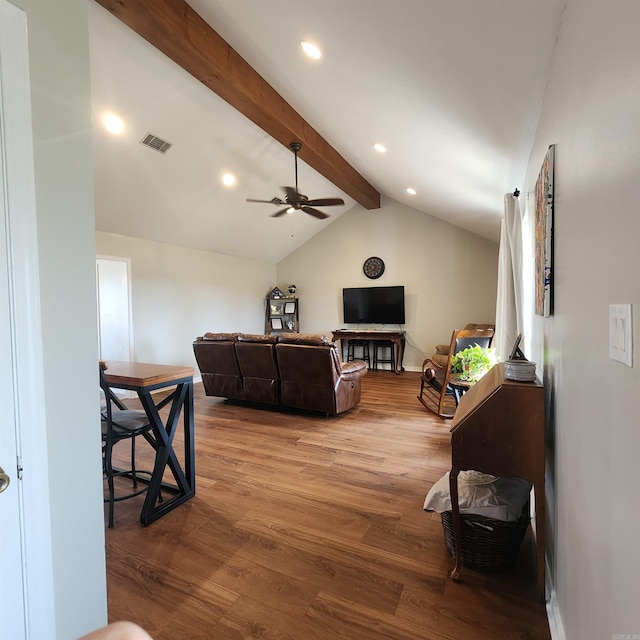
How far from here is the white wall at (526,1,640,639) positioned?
27.2 inches

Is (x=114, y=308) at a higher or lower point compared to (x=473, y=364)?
higher

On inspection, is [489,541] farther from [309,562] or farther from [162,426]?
[162,426]

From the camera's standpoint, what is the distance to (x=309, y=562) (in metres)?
1.81

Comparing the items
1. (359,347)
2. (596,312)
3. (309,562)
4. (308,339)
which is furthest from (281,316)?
(596,312)

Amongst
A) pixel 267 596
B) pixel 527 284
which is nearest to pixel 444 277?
pixel 527 284

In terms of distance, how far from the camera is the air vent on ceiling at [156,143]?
148 inches

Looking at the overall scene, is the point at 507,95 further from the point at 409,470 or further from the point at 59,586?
the point at 59,586

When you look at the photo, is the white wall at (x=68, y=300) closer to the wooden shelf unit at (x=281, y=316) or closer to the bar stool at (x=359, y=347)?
the bar stool at (x=359, y=347)

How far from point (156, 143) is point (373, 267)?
470 cm

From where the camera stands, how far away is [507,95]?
203 cm

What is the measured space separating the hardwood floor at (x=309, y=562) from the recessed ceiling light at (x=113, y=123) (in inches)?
129

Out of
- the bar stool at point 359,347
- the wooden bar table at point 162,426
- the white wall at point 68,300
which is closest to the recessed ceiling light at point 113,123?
the wooden bar table at point 162,426

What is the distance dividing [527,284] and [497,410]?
66.2 inches

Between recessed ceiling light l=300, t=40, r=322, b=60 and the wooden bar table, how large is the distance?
229 cm
